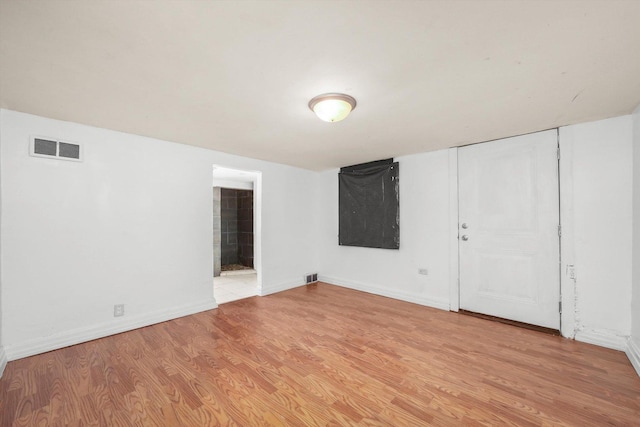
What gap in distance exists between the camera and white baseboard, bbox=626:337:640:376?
2109 mm

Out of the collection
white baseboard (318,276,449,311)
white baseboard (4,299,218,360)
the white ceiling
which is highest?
the white ceiling

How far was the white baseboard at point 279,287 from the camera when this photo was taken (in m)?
4.26

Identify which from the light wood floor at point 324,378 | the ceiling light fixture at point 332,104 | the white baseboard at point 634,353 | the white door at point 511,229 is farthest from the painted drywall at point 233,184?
the white baseboard at point 634,353

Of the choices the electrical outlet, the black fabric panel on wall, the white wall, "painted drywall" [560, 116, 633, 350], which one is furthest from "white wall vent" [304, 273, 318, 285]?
"painted drywall" [560, 116, 633, 350]

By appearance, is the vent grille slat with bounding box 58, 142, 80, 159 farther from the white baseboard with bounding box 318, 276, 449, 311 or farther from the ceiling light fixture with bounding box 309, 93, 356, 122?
the white baseboard with bounding box 318, 276, 449, 311

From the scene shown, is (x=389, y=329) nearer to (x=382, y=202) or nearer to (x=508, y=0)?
(x=382, y=202)

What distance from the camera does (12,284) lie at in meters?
2.31

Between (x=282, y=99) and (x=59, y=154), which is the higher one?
(x=282, y=99)

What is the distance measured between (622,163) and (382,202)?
2.60 m

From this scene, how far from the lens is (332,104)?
2029 mm

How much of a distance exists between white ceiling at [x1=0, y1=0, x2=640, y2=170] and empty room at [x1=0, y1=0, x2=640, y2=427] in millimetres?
15

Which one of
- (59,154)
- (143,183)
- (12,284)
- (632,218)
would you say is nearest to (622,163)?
(632,218)

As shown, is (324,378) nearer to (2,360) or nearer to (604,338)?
(2,360)

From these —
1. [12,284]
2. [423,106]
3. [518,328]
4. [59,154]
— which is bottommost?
[518,328]
